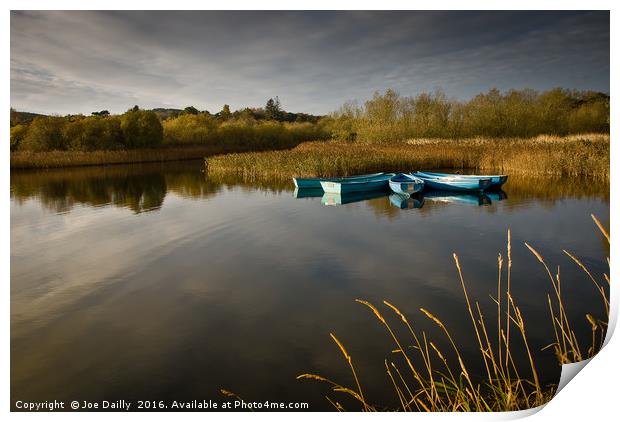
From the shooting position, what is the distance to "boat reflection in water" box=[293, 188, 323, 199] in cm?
1296

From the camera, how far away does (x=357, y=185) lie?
42.3 ft

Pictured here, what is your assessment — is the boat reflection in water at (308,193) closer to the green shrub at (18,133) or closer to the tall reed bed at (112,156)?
the tall reed bed at (112,156)

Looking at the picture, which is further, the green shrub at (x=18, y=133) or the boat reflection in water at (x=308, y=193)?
the boat reflection in water at (x=308, y=193)

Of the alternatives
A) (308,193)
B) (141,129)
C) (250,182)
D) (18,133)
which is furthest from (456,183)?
(141,129)

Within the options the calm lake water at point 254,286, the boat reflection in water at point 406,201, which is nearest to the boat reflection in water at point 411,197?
the boat reflection in water at point 406,201

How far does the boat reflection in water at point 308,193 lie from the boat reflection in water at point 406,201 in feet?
7.69

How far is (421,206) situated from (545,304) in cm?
653

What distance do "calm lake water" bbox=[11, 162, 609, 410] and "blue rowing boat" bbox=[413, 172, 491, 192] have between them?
5.09 ft

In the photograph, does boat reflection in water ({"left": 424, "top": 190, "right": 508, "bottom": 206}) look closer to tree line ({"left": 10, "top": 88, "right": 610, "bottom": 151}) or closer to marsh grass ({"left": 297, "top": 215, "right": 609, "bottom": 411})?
tree line ({"left": 10, "top": 88, "right": 610, "bottom": 151})

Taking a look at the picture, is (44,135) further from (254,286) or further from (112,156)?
(112,156)

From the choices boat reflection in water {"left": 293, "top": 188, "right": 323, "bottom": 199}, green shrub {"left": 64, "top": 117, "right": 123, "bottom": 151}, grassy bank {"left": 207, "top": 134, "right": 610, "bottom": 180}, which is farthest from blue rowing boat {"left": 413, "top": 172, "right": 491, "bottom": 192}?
green shrub {"left": 64, "top": 117, "right": 123, "bottom": 151}

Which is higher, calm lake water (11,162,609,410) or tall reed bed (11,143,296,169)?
tall reed bed (11,143,296,169)

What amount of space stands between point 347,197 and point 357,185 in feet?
2.23

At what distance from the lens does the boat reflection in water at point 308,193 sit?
12961 millimetres
